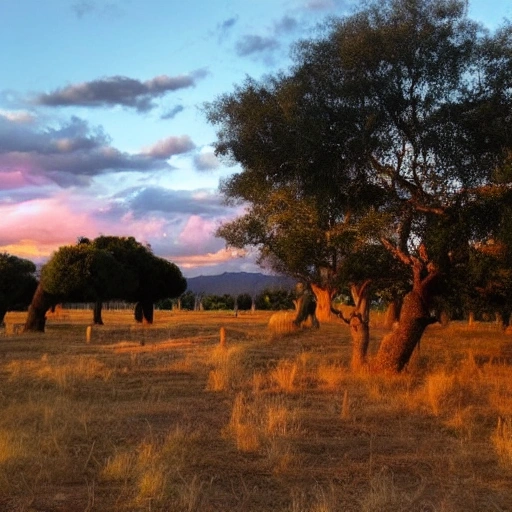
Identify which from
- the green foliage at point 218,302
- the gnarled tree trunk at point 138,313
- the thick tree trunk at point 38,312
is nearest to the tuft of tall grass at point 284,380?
the thick tree trunk at point 38,312

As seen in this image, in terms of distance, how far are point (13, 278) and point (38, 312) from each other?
450cm

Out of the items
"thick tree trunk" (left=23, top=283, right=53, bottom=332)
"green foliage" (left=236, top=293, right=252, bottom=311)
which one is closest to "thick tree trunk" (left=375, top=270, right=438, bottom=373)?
"thick tree trunk" (left=23, top=283, right=53, bottom=332)

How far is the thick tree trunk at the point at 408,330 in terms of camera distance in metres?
15.9

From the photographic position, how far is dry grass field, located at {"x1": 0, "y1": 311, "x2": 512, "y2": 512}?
6496mm

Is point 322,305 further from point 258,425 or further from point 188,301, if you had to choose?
point 188,301

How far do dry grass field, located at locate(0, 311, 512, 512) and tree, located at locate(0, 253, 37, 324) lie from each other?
22.3 meters

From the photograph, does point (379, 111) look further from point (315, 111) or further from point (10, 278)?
point (10, 278)

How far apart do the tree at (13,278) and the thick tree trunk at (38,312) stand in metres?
3.38

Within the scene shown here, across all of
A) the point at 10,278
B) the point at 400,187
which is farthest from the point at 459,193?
the point at 10,278

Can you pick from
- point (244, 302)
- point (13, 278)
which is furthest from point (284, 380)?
point (244, 302)

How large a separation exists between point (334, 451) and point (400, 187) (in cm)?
815

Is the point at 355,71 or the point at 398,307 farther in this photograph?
the point at 398,307

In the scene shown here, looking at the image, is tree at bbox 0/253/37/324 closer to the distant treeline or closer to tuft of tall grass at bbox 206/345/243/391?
tuft of tall grass at bbox 206/345/243/391

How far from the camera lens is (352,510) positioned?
20.1 feet
